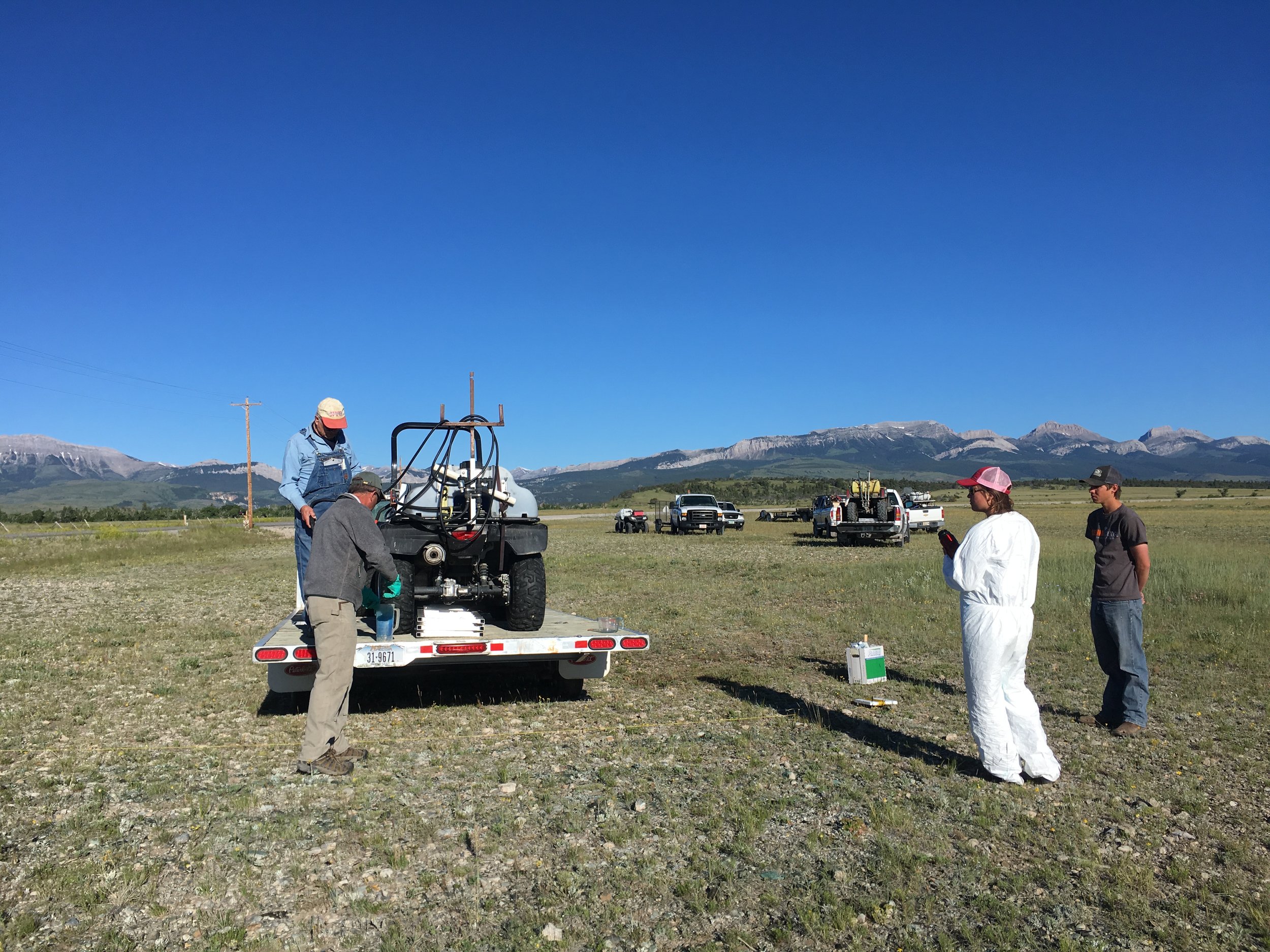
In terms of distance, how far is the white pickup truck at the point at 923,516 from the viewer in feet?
113

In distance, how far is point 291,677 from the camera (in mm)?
6719

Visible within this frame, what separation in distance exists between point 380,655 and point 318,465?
167 cm

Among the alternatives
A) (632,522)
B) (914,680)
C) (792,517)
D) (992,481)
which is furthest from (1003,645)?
(792,517)

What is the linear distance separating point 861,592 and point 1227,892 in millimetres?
11366

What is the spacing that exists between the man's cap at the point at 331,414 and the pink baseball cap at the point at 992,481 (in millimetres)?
4658

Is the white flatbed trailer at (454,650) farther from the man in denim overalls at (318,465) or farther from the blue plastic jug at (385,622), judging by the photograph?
the man in denim overalls at (318,465)

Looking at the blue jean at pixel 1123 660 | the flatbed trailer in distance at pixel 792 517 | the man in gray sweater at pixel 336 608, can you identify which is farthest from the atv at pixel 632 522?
the man in gray sweater at pixel 336 608

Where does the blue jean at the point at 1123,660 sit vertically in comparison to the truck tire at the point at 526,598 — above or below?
below

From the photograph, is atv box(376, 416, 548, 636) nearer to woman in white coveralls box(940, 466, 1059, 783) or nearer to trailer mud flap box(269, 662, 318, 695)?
trailer mud flap box(269, 662, 318, 695)

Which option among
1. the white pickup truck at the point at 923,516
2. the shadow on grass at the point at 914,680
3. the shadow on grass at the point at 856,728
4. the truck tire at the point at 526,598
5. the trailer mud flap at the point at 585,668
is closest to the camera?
the shadow on grass at the point at 856,728

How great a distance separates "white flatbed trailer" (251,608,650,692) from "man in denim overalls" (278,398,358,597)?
627 millimetres

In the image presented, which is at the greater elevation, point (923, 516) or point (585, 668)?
point (923, 516)

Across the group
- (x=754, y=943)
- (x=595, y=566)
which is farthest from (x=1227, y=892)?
(x=595, y=566)

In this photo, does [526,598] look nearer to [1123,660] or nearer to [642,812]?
[642,812]
